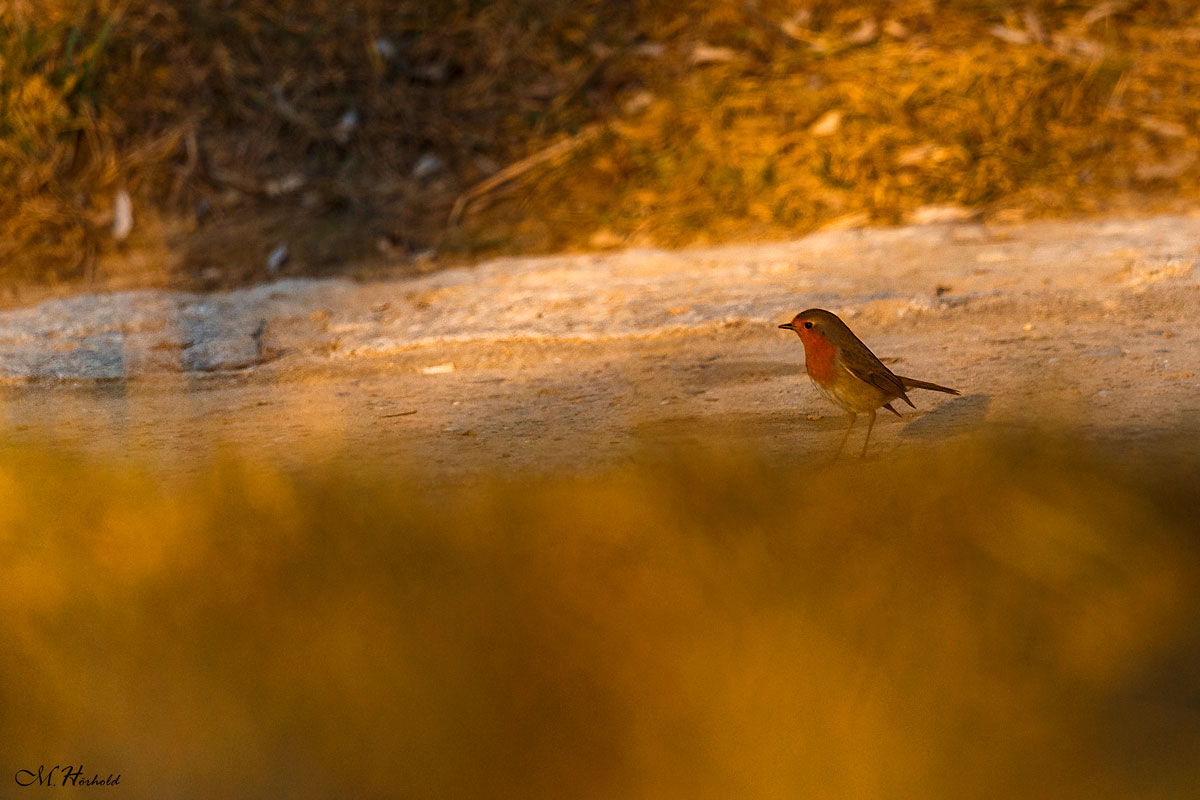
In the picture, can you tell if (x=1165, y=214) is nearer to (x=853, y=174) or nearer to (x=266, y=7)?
(x=853, y=174)

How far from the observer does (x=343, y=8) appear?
16.4 feet

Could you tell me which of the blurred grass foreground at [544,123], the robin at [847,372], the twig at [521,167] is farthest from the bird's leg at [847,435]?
the twig at [521,167]

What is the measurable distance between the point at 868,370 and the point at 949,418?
226 mm

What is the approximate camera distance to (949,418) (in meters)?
2.41

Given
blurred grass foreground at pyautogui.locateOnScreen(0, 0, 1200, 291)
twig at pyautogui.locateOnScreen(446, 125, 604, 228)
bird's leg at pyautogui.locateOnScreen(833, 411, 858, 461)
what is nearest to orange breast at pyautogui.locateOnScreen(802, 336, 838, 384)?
bird's leg at pyautogui.locateOnScreen(833, 411, 858, 461)

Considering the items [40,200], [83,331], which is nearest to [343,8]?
[40,200]

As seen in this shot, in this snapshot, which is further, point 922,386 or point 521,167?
point 521,167

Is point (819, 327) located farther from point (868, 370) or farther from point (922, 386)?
point (922, 386)

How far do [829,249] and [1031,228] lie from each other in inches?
25.9

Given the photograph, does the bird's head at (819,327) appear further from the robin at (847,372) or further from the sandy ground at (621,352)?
the sandy ground at (621,352)

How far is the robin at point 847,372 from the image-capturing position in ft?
7.58

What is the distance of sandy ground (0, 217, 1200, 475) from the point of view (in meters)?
2.45

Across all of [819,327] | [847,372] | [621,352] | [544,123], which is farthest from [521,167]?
[847,372]

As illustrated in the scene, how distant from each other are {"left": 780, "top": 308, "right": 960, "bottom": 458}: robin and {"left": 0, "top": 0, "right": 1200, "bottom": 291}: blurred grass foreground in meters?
1.72
